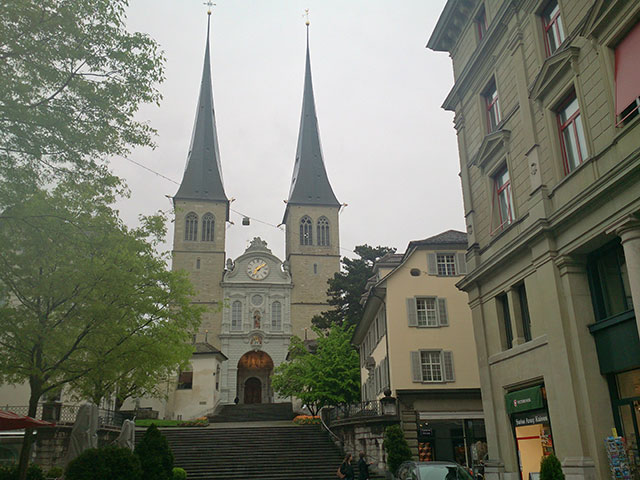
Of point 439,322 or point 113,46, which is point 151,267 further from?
point 439,322

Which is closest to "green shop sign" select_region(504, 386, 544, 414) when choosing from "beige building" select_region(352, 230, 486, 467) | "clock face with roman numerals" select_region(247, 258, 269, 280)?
"beige building" select_region(352, 230, 486, 467)

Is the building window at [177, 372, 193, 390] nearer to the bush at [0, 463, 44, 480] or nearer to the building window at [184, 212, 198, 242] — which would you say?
the building window at [184, 212, 198, 242]

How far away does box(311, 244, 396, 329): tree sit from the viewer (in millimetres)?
49125

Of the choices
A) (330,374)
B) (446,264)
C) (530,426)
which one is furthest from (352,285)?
(530,426)

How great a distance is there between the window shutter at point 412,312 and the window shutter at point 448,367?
192 cm

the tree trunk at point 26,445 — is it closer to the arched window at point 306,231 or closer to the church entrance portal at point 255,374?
the church entrance portal at point 255,374

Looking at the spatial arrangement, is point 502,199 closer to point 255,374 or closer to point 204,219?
point 255,374

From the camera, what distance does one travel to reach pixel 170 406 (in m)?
49.9

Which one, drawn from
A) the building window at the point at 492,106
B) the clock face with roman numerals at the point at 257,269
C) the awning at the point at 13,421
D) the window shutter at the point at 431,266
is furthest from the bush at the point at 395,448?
the clock face with roman numerals at the point at 257,269

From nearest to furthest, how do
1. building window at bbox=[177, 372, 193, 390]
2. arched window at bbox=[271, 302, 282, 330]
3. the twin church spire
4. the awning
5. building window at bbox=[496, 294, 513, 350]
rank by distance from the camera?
1. the awning
2. building window at bbox=[496, 294, 513, 350]
3. building window at bbox=[177, 372, 193, 390]
4. arched window at bbox=[271, 302, 282, 330]
5. the twin church spire

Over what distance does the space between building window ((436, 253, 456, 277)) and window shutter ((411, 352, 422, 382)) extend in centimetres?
427

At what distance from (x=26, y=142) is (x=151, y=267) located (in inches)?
372

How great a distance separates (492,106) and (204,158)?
215 feet

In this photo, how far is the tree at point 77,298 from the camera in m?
15.8
